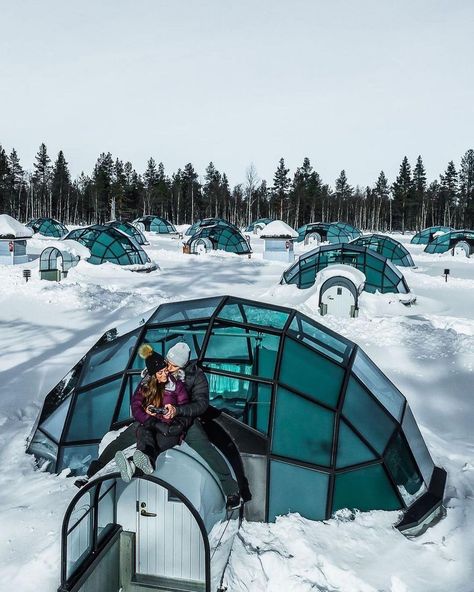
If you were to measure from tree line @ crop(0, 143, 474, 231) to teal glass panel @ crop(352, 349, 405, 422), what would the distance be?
68.0 meters

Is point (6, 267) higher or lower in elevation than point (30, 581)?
higher

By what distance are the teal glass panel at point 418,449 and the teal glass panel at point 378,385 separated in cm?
19

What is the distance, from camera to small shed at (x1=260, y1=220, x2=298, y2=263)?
36375 mm

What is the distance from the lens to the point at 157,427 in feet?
15.3

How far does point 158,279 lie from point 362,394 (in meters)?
21.0

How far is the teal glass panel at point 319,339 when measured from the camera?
6914mm

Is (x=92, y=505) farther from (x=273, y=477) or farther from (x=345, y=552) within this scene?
(x=345, y=552)

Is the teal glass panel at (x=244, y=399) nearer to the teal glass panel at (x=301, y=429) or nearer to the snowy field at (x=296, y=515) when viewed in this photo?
the teal glass panel at (x=301, y=429)

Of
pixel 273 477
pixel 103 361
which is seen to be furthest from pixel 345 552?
pixel 103 361

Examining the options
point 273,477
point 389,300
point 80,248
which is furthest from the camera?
point 80,248

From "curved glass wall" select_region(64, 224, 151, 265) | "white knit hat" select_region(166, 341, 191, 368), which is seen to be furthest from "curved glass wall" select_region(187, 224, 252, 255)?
"white knit hat" select_region(166, 341, 191, 368)

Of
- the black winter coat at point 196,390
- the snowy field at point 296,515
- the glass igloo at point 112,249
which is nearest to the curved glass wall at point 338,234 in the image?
the snowy field at point 296,515

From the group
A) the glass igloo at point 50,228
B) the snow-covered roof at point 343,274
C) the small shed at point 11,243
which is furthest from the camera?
the glass igloo at point 50,228

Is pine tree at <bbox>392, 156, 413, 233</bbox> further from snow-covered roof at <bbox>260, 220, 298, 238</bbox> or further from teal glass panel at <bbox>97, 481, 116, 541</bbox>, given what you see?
teal glass panel at <bbox>97, 481, 116, 541</bbox>
